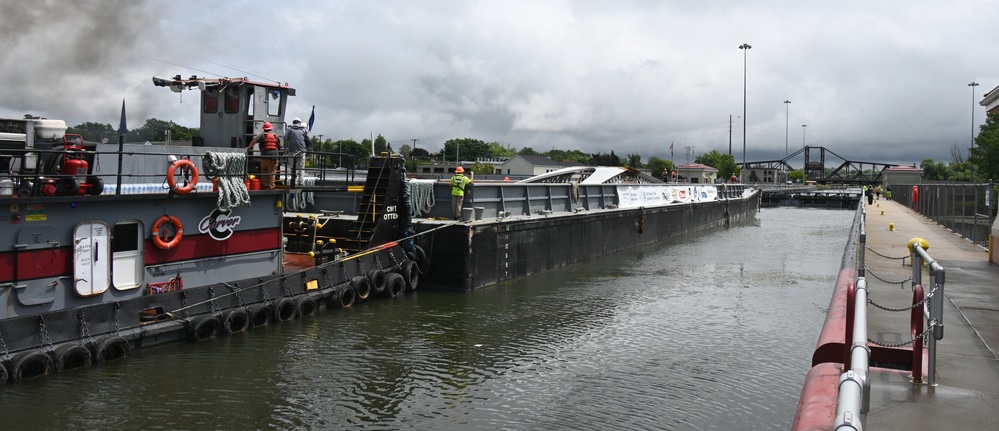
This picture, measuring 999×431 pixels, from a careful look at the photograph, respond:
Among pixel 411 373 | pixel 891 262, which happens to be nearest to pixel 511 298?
pixel 411 373

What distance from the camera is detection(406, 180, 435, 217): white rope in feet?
62.8

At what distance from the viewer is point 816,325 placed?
14914mm

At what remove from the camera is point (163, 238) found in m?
12.8

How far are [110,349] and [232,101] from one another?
8.00 meters

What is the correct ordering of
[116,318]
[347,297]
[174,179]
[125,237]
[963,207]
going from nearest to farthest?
[116,318], [125,237], [174,179], [347,297], [963,207]

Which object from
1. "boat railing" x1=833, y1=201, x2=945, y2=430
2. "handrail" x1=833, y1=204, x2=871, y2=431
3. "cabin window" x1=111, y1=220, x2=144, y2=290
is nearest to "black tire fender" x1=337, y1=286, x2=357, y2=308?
"cabin window" x1=111, y1=220, x2=144, y2=290

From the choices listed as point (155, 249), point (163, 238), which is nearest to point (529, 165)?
point (163, 238)

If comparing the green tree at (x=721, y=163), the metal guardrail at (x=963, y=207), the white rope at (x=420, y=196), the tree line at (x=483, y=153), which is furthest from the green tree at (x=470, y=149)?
the white rope at (x=420, y=196)

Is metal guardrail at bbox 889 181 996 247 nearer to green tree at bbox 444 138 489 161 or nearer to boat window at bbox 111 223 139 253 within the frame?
boat window at bbox 111 223 139 253

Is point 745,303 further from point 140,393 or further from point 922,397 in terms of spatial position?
point 140,393

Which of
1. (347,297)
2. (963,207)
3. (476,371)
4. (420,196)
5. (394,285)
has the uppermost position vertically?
(420,196)

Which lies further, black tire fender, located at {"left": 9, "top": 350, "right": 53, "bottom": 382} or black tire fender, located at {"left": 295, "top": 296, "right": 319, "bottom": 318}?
black tire fender, located at {"left": 295, "top": 296, "right": 319, "bottom": 318}

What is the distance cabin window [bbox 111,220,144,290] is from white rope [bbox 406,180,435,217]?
299 inches

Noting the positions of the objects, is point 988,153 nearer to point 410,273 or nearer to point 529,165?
point 529,165
